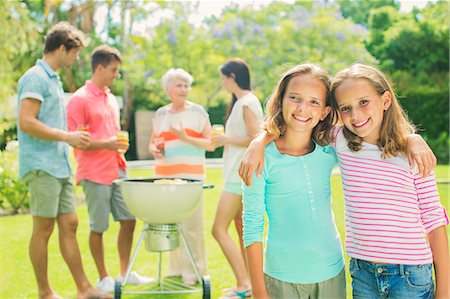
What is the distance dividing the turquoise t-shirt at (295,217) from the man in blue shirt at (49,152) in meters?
1.72

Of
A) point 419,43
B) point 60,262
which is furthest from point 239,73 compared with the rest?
point 419,43

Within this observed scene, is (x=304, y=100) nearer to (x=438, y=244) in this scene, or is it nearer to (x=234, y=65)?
(x=438, y=244)

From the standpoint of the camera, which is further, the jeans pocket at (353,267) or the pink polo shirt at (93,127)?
the pink polo shirt at (93,127)

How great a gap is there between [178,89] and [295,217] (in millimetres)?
2214

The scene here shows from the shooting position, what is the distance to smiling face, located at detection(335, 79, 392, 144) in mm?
2051

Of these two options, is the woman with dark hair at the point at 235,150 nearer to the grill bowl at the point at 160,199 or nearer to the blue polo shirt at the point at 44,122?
the grill bowl at the point at 160,199

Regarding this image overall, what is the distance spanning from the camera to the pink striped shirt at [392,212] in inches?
76.2

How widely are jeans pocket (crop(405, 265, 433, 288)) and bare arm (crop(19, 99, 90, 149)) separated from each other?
214 centimetres

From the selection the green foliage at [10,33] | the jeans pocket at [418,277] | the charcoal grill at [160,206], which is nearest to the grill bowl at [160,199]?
the charcoal grill at [160,206]

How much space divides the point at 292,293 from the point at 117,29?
762 inches

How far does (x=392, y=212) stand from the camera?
77.0 inches

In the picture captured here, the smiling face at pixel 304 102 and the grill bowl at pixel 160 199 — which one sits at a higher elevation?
the smiling face at pixel 304 102

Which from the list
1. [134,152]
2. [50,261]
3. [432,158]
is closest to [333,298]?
[432,158]

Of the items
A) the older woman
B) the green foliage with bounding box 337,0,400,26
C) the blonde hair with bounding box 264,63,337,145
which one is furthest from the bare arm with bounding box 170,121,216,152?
the green foliage with bounding box 337,0,400,26
